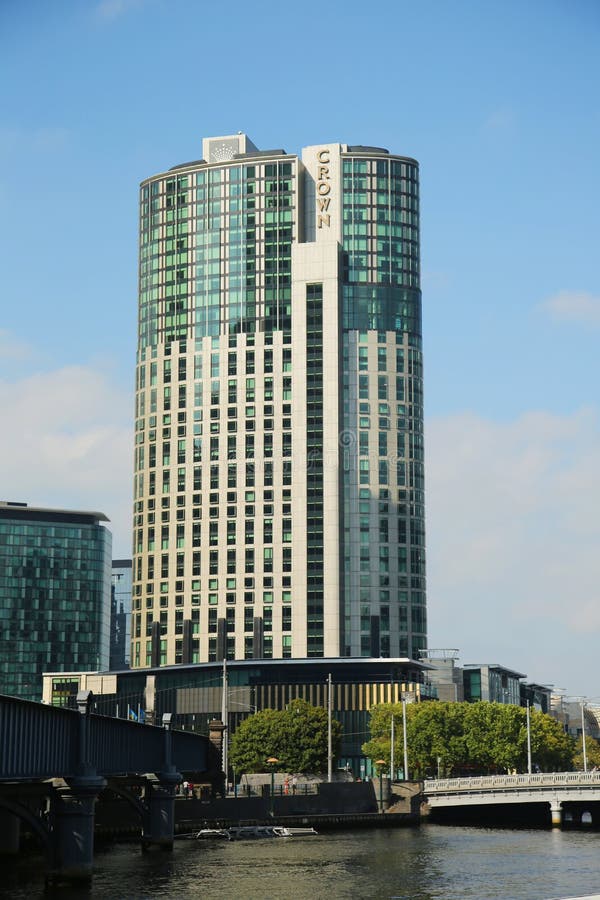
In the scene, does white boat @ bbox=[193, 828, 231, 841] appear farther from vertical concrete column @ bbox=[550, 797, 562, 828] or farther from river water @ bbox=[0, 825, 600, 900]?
vertical concrete column @ bbox=[550, 797, 562, 828]

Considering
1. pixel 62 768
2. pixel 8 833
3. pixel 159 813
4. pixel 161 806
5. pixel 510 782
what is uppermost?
pixel 62 768

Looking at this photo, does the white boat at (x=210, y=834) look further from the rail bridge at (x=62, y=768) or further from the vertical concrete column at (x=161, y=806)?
the rail bridge at (x=62, y=768)

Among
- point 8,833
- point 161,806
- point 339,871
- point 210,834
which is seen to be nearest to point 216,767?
point 210,834

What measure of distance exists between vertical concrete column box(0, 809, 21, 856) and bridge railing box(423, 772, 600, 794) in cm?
7480

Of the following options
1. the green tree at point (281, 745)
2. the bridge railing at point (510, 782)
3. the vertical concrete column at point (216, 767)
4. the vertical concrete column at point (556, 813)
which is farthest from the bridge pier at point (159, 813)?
the green tree at point (281, 745)

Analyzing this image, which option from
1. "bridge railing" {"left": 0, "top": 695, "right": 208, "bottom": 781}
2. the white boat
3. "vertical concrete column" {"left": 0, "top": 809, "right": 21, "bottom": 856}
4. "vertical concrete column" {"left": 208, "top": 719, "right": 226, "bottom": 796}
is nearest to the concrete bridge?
"vertical concrete column" {"left": 208, "top": 719, "right": 226, "bottom": 796}

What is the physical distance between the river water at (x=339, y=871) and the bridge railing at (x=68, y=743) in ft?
23.5

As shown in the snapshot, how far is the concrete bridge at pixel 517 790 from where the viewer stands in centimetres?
16162

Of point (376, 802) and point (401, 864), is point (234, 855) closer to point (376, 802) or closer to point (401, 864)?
point (401, 864)

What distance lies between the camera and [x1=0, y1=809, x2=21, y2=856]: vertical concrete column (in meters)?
103

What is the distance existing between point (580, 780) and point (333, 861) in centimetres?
6559

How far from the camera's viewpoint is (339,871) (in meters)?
96.3

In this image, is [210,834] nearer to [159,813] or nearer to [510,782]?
[159,813]

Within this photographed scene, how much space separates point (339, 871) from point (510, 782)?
2978 inches
